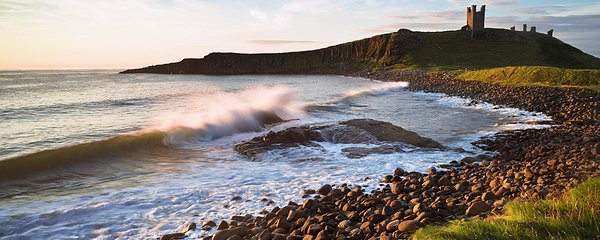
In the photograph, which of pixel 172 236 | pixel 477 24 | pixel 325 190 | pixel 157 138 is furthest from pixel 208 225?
pixel 477 24

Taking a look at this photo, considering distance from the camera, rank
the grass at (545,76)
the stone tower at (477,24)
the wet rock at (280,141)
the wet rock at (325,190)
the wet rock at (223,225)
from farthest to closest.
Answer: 1. the stone tower at (477,24)
2. the grass at (545,76)
3. the wet rock at (280,141)
4. the wet rock at (325,190)
5. the wet rock at (223,225)

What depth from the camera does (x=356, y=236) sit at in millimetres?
5695

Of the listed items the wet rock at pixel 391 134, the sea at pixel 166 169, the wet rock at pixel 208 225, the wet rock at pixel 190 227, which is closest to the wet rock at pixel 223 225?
the wet rock at pixel 208 225

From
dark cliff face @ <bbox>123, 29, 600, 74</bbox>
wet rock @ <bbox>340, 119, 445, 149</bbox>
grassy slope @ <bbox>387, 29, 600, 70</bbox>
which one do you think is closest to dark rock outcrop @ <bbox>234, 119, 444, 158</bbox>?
wet rock @ <bbox>340, 119, 445, 149</bbox>

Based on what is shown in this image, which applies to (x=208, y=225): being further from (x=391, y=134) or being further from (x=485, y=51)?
(x=485, y=51)

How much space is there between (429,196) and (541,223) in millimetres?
3015

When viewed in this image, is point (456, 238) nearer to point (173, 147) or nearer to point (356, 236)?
point (356, 236)

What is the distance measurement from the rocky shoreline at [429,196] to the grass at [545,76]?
18.9 metres

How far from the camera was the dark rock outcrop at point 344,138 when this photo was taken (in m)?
12.9

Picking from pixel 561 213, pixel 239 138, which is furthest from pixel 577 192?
pixel 239 138

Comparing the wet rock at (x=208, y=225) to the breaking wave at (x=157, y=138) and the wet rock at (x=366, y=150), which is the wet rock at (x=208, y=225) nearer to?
the wet rock at (x=366, y=150)

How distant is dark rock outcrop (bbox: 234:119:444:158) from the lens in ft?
42.4

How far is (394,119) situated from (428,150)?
863 cm

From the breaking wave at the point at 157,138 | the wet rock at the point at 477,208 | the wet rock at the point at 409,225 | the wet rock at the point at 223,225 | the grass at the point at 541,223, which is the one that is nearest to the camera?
the grass at the point at 541,223
